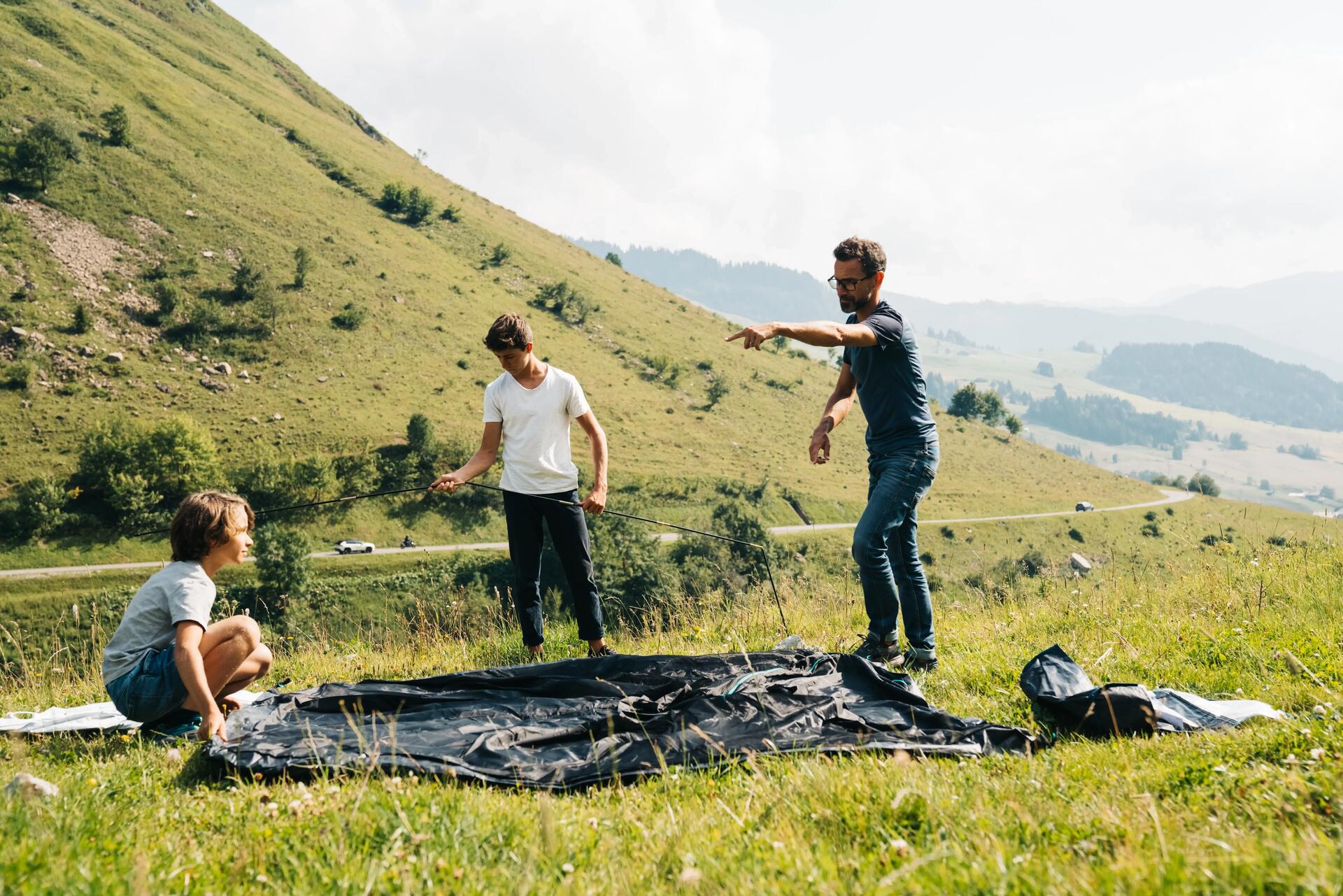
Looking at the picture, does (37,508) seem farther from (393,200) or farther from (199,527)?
(393,200)

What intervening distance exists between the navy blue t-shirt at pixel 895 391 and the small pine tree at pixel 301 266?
295 ft

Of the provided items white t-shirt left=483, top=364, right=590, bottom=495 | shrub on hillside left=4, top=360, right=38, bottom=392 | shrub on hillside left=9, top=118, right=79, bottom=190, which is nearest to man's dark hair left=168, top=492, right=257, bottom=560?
white t-shirt left=483, top=364, right=590, bottom=495

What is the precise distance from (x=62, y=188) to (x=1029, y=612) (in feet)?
321

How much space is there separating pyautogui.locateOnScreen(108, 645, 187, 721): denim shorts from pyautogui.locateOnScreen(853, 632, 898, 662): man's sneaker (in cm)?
436

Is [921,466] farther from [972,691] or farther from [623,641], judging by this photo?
[623,641]

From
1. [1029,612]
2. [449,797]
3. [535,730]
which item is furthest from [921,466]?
[449,797]

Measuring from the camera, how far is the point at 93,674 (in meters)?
6.31

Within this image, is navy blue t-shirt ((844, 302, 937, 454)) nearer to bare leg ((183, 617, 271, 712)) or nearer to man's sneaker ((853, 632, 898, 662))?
man's sneaker ((853, 632, 898, 662))

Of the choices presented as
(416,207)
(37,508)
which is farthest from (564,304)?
(37,508)

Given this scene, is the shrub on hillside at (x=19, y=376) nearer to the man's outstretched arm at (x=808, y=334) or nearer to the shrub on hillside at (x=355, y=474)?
the shrub on hillside at (x=355, y=474)

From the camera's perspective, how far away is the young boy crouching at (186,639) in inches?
159

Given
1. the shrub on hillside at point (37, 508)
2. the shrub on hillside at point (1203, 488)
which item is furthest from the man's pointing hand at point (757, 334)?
the shrub on hillside at point (1203, 488)

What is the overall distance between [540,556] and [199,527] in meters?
2.60

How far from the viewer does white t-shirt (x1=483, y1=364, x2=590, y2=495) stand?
6.12 m
